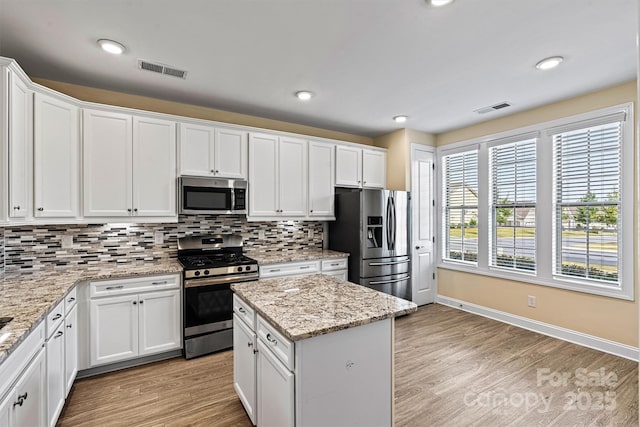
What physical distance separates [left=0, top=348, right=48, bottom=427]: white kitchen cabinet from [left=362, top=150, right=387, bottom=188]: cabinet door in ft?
12.5

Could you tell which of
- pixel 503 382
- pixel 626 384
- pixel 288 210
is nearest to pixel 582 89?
pixel 626 384

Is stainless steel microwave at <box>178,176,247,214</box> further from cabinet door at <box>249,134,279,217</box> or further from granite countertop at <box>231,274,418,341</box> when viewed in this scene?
granite countertop at <box>231,274,418,341</box>

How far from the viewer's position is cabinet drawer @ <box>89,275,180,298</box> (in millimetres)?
2633

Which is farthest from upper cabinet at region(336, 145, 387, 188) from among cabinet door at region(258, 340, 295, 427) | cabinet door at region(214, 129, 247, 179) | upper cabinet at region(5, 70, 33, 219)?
upper cabinet at region(5, 70, 33, 219)

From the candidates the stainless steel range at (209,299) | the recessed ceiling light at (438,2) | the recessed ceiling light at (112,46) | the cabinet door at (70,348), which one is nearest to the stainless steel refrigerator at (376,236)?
the stainless steel range at (209,299)

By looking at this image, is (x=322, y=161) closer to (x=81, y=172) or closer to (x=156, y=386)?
(x=81, y=172)

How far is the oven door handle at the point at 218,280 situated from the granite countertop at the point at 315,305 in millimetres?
923

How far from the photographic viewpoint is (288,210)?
3906 millimetres

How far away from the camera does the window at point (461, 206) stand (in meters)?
4.36

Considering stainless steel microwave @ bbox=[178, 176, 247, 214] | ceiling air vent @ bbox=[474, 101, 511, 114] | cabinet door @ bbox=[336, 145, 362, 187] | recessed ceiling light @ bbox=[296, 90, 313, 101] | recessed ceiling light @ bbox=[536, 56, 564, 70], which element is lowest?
stainless steel microwave @ bbox=[178, 176, 247, 214]

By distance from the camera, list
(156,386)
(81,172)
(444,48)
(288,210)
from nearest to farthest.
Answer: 1. (444,48)
2. (156,386)
3. (81,172)
4. (288,210)

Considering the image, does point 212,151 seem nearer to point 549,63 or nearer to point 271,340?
point 271,340

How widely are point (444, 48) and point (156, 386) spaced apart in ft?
11.5

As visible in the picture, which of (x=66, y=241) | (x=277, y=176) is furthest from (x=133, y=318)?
(x=277, y=176)
